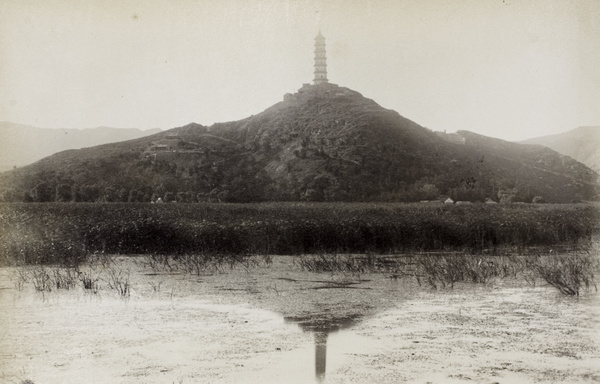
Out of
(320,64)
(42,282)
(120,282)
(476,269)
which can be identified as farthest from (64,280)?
(320,64)

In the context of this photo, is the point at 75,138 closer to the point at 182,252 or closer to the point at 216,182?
the point at 216,182

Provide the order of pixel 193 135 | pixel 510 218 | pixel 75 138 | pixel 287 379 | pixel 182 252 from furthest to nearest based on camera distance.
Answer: pixel 75 138, pixel 193 135, pixel 510 218, pixel 182 252, pixel 287 379

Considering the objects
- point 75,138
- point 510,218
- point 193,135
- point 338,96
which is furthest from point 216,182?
point 75,138

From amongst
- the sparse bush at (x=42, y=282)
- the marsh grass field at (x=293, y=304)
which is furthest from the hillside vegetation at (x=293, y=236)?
the sparse bush at (x=42, y=282)

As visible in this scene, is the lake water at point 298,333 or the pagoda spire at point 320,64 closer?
the lake water at point 298,333

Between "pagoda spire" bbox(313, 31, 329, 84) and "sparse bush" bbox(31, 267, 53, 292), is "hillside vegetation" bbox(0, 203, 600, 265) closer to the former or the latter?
"sparse bush" bbox(31, 267, 53, 292)

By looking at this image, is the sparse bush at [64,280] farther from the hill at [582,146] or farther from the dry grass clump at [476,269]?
the hill at [582,146]
